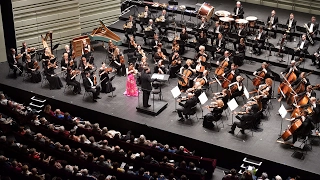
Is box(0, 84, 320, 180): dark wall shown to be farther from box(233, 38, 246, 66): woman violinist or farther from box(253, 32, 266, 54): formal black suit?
box(253, 32, 266, 54): formal black suit

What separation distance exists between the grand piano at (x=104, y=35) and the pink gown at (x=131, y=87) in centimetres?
323

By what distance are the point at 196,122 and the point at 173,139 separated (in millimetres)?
942

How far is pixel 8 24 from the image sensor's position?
2239cm

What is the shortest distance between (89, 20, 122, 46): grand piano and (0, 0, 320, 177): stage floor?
0.83 metres

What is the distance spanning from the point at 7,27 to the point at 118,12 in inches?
187

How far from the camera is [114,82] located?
21031mm

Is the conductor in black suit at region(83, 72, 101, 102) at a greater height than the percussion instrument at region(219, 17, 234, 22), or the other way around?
the percussion instrument at region(219, 17, 234, 22)

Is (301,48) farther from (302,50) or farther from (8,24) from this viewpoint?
(8,24)

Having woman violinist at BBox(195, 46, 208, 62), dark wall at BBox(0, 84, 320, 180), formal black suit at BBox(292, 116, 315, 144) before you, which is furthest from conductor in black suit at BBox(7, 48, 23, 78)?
formal black suit at BBox(292, 116, 315, 144)

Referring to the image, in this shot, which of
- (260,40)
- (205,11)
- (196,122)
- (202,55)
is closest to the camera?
(196,122)

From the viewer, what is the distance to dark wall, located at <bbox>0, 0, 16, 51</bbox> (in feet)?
72.3

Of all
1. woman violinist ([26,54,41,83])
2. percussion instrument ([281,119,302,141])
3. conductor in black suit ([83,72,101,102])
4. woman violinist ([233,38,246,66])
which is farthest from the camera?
woman violinist ([233,38,246,66])

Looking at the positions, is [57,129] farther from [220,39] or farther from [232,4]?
[232,4]

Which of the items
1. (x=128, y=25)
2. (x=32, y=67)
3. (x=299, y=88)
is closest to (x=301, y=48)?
(x=299, y=88)
